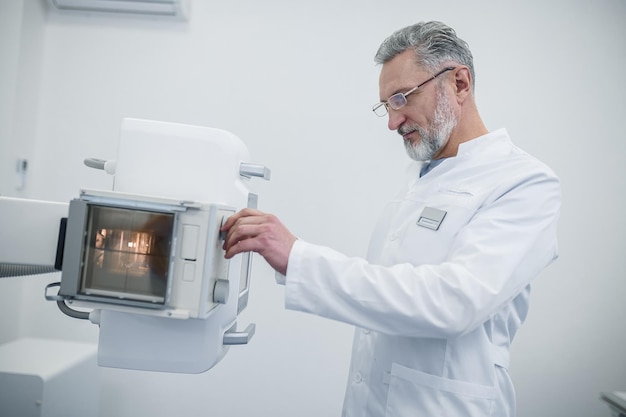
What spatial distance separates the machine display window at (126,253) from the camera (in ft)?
2.54

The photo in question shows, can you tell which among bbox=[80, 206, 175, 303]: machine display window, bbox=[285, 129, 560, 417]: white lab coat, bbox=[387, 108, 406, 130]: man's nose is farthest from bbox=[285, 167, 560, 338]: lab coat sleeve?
bbox=[387, 108, 406, 130]: man's nose

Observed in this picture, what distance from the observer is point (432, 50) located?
1.12 meters

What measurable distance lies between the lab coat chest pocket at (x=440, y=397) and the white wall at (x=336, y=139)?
91 centimetres

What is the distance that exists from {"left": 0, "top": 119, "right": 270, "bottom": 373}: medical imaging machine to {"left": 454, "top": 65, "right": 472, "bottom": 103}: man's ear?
0.52 meters

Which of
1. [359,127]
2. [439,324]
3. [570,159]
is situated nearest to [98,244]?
[439,324]

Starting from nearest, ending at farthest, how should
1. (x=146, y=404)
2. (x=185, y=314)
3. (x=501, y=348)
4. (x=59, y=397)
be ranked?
(x=185, y=314) < (x=501, y=348) < (x=59, y=397) < (x=146, y=404)

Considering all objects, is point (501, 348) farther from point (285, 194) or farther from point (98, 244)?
point (285, 194)

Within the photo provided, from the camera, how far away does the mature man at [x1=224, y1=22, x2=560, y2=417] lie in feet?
2.78

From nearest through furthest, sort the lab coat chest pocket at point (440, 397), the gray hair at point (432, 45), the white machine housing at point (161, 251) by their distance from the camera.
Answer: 1. the white machine housing at point (161, 251)
2. the lab coat chest pocket at point (440, 397)
3. the gray hair at point (432, 45)

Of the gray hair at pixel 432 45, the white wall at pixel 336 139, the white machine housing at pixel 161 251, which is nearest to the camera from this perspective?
the white machine housing at pixel 161 251

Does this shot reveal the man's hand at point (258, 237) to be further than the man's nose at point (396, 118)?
No

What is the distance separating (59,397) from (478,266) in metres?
1.36

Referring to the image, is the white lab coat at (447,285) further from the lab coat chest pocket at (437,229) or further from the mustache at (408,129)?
the mustache at (408,129)

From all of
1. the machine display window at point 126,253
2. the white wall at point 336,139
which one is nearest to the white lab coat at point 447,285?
the machine display window at point 126,253
